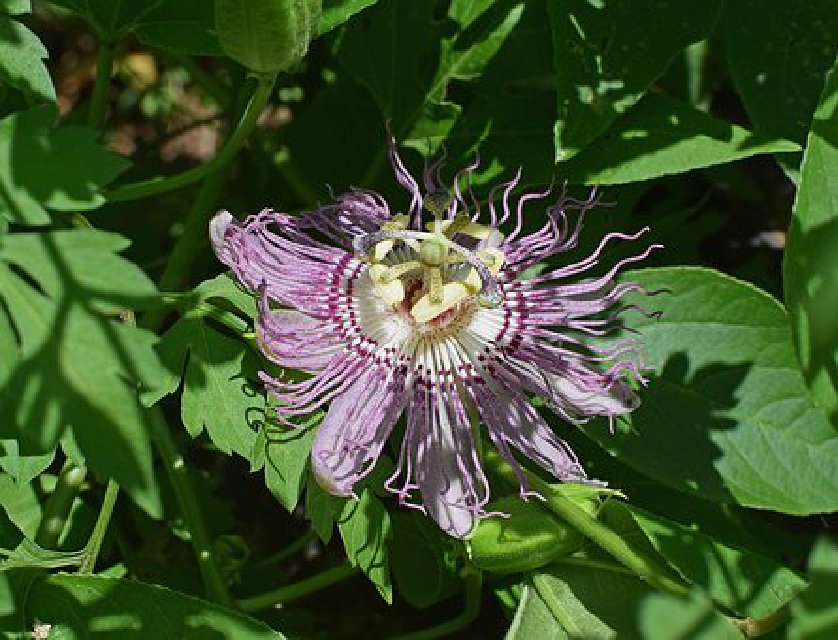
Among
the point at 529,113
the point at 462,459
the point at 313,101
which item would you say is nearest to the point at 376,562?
the point at 462,459

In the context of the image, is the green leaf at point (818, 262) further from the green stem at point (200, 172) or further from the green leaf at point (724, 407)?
the green stem at point (200, 172)

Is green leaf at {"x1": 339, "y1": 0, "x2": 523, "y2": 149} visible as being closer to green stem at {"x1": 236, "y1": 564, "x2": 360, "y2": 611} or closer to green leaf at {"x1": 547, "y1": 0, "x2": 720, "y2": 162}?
green leaf at {"x1": 547, "y1": 0, "x2": 720, "y2": 162}

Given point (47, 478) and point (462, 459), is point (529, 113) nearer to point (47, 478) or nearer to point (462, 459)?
point (462, 459)

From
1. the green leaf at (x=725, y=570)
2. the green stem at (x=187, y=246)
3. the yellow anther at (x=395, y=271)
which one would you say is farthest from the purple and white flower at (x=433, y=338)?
the green stem at (x=187, y=246)

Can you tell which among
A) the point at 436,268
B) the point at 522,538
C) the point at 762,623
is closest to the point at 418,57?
the point at 436,268

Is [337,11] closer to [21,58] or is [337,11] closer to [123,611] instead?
[21,58]

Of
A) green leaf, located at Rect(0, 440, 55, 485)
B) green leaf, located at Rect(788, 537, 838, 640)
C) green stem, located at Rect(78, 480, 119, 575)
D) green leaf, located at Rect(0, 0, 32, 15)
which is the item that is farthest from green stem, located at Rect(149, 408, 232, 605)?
green leaf, located at Rect(788, 537, 838, 640)
